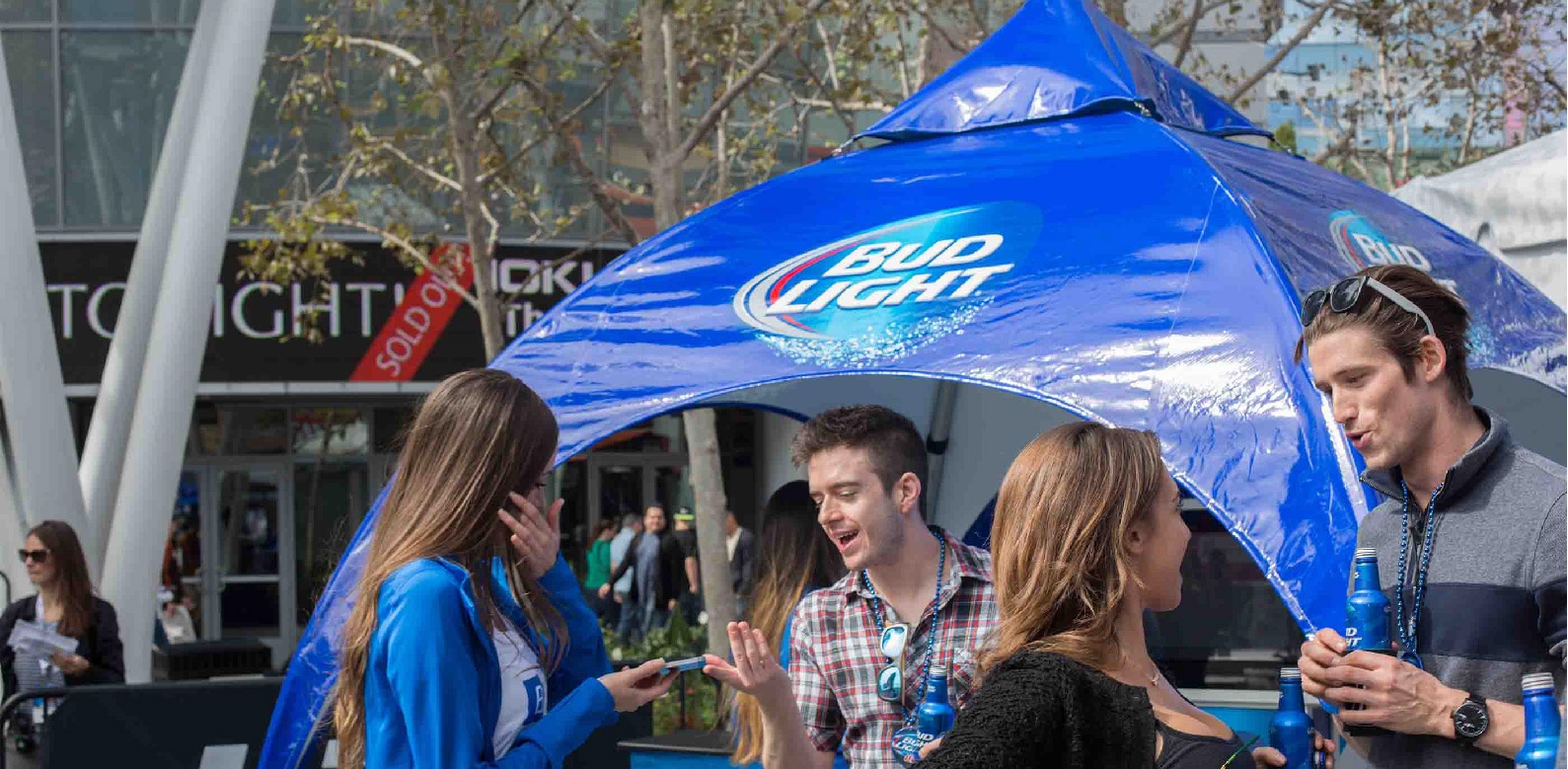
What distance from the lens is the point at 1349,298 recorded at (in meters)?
3.10

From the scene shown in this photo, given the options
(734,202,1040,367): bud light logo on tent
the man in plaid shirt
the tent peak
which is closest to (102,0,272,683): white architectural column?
the tent peak

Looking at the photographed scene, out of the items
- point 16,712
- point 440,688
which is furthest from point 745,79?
point 440,688

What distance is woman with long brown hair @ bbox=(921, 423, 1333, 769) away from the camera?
2258 mm

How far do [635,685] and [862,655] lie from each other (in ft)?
3.08

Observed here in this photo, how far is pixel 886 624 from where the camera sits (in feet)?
13.5

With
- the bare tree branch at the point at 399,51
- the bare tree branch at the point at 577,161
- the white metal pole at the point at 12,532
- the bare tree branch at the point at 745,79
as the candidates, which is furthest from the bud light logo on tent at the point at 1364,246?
the white metal pole at the point at 12,532

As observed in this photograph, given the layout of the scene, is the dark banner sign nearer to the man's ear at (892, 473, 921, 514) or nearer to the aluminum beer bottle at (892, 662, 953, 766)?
the man's ear at (892, 473, 921, 514)

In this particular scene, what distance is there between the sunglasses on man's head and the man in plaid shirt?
1.18m

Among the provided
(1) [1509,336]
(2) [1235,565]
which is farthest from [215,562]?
(1) [1509,336]

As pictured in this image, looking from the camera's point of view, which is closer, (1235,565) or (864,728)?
(864,728)

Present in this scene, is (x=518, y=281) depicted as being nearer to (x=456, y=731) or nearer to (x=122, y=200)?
(x=122, y=200)

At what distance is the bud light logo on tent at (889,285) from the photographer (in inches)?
203

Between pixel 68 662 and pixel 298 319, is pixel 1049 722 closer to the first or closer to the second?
pixel 68 662

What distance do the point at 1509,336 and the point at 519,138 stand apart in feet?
50.5
